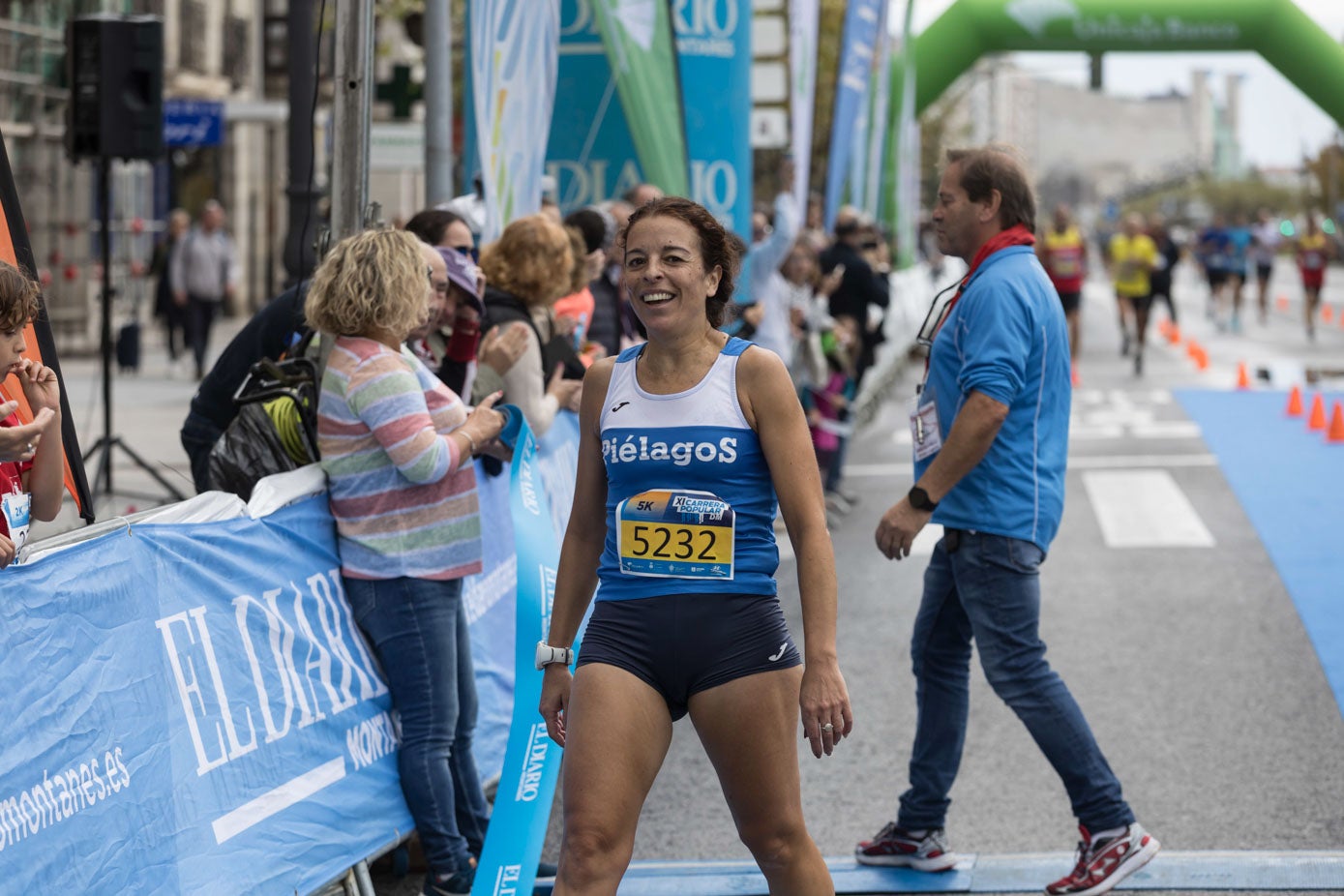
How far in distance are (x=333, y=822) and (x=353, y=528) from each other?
0.77m

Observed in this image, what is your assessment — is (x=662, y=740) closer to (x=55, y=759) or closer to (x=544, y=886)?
(x=55, y=759)

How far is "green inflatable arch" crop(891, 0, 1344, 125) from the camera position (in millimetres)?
27422

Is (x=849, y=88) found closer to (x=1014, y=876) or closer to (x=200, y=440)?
(x=200, y=440)

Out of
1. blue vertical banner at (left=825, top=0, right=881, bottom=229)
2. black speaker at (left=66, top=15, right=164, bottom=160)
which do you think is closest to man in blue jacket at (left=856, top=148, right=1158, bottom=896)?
black speaker at (left=66, top=15, right=164, bottom=160)

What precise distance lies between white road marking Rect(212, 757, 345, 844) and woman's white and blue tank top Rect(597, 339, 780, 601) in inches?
44.2

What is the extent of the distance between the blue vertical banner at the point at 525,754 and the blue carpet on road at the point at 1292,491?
3615 millimetres

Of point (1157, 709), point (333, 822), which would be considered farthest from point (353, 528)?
point (1157, 709)

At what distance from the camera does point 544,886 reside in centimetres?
525

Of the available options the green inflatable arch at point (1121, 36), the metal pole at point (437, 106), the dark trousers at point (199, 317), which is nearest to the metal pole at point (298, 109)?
the metal pole at point (437, 106)

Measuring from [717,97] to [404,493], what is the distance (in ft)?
26.5

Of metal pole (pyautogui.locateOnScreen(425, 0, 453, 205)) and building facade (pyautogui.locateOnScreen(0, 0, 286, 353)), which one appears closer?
metal pole (pyautogui.locateOnScreen(425, 0, 453, 205))

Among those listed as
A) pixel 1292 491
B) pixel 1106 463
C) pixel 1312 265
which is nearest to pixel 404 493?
pixel 1292 491

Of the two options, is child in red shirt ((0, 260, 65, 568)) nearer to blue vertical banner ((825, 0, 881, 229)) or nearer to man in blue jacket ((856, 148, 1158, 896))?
man in blue jacket ((856, 148, 1158, 896))

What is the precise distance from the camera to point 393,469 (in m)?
4.95
